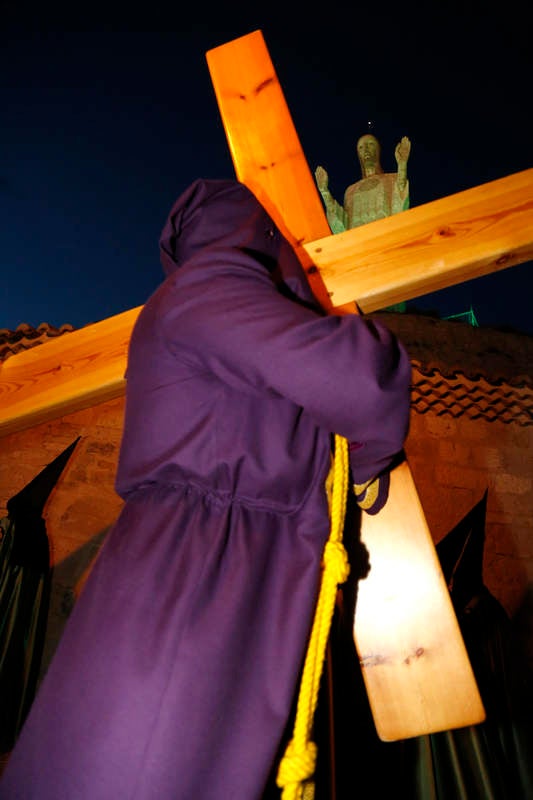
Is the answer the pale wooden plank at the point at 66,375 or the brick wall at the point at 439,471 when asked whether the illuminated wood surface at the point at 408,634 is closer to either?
the pale wooden plank at the point at 66,375

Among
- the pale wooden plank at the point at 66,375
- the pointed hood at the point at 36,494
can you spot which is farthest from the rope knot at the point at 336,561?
the pointed hood at the point at 36,494

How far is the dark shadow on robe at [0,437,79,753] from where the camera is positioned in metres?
3.67

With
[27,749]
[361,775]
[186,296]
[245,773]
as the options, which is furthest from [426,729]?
[361,775]

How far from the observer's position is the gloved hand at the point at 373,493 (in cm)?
109

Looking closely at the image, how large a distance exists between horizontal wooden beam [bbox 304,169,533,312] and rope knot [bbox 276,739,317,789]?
1.20 m

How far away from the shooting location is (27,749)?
0.73m

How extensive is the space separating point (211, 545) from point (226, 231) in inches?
32.7

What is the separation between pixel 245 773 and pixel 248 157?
1.83 metres

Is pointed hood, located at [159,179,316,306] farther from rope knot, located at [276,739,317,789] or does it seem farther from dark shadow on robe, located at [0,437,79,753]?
dark shadow on robe, located at [0,437,79,753]

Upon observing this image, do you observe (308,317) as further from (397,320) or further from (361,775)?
(397,320)

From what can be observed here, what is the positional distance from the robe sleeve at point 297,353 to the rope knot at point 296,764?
1.75ft

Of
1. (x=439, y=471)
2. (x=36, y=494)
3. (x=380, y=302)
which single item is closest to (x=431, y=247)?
(x=380, y=302)

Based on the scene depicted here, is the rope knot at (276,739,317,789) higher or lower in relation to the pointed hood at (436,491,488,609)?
higher

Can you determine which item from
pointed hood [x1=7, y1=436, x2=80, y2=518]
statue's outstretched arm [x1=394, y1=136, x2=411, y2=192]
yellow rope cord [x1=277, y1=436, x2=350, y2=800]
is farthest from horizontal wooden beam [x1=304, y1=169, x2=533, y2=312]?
statue's outstretched arm [x1=394, y1=136, x2=411, y2=192]
